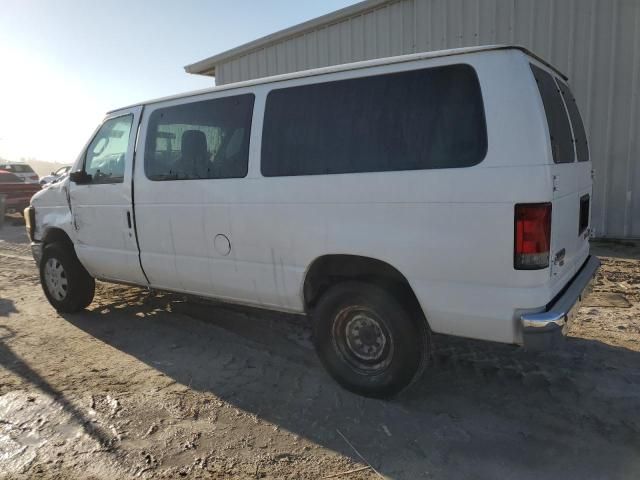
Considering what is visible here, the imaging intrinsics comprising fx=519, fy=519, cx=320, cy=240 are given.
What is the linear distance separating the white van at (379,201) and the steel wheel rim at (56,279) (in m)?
1.39

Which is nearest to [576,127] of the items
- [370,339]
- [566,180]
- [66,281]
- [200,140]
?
[566,180]

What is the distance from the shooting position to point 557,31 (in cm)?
875

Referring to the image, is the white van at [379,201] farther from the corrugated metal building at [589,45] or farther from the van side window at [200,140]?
the corrugated metal building at [589,45]

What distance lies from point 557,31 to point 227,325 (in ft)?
24.5

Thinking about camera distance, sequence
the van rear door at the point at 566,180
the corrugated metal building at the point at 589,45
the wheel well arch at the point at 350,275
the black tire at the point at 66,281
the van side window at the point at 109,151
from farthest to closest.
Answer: the corrugated metal building at the point at 589,45 < the black tire at the point at 66,281 < the van side window at the point at 109,151 < the wheel well arch at the point at 350,275 < the van rear door at the point at 566,180

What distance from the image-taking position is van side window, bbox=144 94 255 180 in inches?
156

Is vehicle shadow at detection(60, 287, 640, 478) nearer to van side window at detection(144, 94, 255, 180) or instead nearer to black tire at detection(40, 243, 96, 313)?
black tire at detection(40, 243, 96, 313)

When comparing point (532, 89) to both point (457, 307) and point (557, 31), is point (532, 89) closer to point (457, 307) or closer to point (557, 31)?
point (457, 307)

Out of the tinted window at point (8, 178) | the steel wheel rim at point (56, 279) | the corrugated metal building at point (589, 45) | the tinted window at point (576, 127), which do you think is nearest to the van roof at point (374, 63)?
the tinted window at point (576, 127)

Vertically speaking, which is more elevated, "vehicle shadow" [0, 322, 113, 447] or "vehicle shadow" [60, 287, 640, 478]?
"vehicle shadow" [0, 322, 113, 447]

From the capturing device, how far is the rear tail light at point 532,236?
9.16 feet

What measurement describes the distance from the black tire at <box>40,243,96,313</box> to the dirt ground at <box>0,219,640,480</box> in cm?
48

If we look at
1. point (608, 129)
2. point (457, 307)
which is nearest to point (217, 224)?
point (457, 307)

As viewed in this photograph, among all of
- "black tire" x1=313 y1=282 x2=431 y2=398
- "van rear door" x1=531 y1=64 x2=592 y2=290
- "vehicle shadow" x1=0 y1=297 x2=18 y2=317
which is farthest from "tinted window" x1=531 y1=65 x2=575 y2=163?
"vehicle shadow" x1=0 y1=297 x2=18 y2=317
